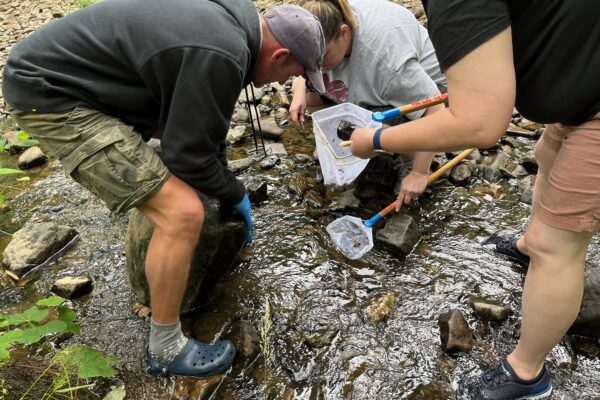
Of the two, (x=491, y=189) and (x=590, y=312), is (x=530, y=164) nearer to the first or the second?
(x=491, y=189)

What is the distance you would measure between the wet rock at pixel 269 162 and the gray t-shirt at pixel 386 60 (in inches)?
36.8

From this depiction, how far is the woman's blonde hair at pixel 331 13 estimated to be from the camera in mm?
2672

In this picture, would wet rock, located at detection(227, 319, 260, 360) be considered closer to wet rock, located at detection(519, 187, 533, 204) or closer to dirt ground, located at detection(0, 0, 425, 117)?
wet rock, located at detection(519, 187, 533, 204)

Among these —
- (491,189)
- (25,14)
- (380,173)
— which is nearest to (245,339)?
(380,173)

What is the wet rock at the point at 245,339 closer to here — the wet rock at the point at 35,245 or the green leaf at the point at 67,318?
the green leaf at the point at 67,318

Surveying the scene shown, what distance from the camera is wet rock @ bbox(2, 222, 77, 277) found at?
9.11 ft

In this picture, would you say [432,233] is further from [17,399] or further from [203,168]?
[17,399]

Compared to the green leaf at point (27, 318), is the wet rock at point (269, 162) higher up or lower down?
lower down

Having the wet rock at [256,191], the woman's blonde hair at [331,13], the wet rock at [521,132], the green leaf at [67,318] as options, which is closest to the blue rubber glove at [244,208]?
the wet rock at [256,191]

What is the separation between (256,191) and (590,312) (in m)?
2.11

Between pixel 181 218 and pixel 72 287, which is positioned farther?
pixel 72 287

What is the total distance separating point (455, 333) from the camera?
2094mm

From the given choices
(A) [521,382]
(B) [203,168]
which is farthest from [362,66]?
(A) [521,382]

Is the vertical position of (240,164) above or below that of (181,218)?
below
